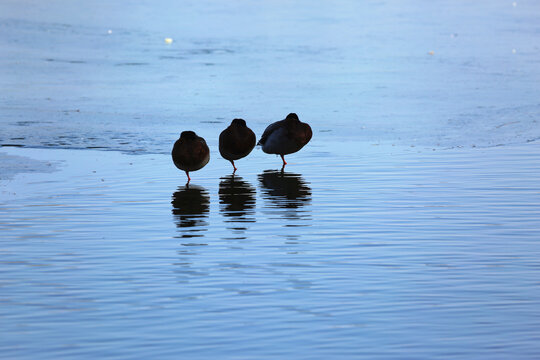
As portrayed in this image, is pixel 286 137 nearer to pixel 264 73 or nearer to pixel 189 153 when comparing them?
pixel 189 153

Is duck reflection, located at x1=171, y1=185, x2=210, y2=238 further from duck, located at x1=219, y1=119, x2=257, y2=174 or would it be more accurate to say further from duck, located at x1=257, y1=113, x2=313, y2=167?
duck, located at x1=257, y1=113, x2=313, y2=167

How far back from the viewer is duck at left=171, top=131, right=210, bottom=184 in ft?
37.6

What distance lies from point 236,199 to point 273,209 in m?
0.80

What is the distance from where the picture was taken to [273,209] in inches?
383

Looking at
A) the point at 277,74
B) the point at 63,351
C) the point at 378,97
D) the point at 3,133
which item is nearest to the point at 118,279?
the point at 63,351

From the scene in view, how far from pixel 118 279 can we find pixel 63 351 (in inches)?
58.4

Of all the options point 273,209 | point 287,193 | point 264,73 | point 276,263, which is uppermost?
point 264,73

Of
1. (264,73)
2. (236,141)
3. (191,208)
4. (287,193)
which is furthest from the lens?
(264,73)

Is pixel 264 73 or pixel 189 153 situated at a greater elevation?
pixel 264 73

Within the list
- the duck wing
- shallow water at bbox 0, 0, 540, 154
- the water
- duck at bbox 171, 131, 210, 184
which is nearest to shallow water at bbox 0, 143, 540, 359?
the water

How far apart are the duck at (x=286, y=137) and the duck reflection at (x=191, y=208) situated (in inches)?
76.0

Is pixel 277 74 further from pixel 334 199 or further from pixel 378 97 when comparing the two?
pixel 334 199

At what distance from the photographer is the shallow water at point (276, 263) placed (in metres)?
5.63

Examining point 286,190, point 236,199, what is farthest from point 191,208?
point 286,190
